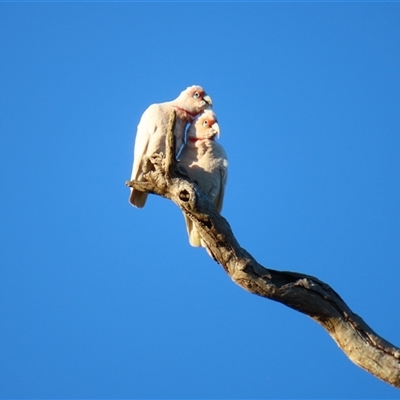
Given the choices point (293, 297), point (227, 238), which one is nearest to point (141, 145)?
point (227, 238)

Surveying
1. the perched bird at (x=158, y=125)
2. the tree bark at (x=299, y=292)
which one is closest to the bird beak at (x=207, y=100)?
the perched bird at (x=158, y=125)

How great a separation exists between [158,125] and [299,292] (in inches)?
112

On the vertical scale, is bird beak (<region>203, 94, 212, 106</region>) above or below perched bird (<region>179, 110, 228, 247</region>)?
above

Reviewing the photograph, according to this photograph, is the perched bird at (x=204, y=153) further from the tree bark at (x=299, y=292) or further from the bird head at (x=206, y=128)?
the tree bark at (x=299, y=292)

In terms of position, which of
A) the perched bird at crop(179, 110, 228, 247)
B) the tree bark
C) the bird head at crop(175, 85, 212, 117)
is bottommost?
the tree bark

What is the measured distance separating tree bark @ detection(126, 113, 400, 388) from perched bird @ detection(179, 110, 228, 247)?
1.46 meters

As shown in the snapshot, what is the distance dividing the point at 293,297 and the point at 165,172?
5.63 ft

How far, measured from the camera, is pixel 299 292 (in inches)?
238

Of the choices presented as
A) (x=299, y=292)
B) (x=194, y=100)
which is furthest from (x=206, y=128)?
(x=299, y=292)

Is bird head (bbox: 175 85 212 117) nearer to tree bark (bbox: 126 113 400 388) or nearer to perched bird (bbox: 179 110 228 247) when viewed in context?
perched bird (bbox: 179 110 228 247)

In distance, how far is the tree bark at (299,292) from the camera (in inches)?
230

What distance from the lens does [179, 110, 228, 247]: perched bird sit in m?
7.92

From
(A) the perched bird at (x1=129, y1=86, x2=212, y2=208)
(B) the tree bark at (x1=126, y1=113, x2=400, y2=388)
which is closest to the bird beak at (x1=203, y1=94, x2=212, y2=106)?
(A) the perched bird at (x1=129, y1=86, x2=212, y2=208)

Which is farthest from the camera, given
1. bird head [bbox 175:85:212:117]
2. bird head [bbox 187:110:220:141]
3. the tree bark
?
bird head [bbox 175:85:212:117]
